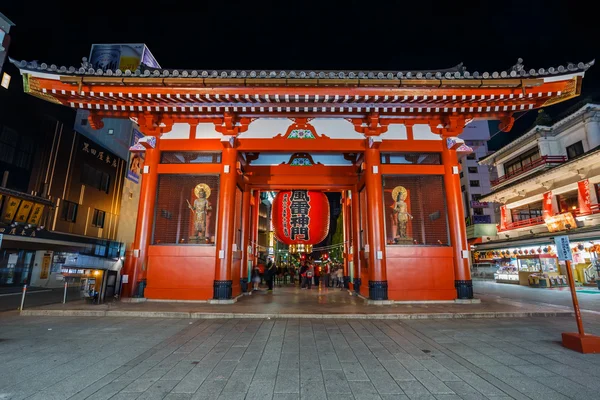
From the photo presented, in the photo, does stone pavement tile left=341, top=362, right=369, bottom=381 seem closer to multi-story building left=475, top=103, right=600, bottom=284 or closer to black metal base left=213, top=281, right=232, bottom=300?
black metal base left=213, top=281, right=232, bottom=300

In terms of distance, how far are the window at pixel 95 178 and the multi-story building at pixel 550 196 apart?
33409 mm

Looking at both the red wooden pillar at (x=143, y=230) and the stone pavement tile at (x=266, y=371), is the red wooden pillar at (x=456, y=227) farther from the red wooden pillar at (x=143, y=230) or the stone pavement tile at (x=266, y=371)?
the red wooden pillar at (x=143, y=230)

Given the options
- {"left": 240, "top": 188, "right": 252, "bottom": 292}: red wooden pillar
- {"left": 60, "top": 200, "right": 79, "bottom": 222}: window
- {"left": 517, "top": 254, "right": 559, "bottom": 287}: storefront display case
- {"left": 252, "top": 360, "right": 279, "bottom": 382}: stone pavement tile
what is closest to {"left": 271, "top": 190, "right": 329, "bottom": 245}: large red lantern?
{"left": 240, "top": 188, "right": 252, "bottom": 292}: red wooden pillar

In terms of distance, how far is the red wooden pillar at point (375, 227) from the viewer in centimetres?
898

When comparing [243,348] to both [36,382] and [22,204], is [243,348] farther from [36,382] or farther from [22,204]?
[22,204]

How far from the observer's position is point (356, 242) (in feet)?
42.6

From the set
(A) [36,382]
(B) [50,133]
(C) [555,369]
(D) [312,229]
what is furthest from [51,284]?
(C) [555,369]

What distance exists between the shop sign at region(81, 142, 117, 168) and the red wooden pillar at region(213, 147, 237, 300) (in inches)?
708

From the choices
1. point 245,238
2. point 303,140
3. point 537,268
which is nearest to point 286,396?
point 303,140

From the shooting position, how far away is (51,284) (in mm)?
19938

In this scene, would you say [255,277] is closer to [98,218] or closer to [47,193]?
[47,193]

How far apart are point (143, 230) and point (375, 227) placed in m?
7.79

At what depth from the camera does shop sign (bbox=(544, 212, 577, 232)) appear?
1814 centimetres

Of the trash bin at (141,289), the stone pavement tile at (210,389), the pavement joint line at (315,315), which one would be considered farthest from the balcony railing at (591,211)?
the trash bin at (141,289)
